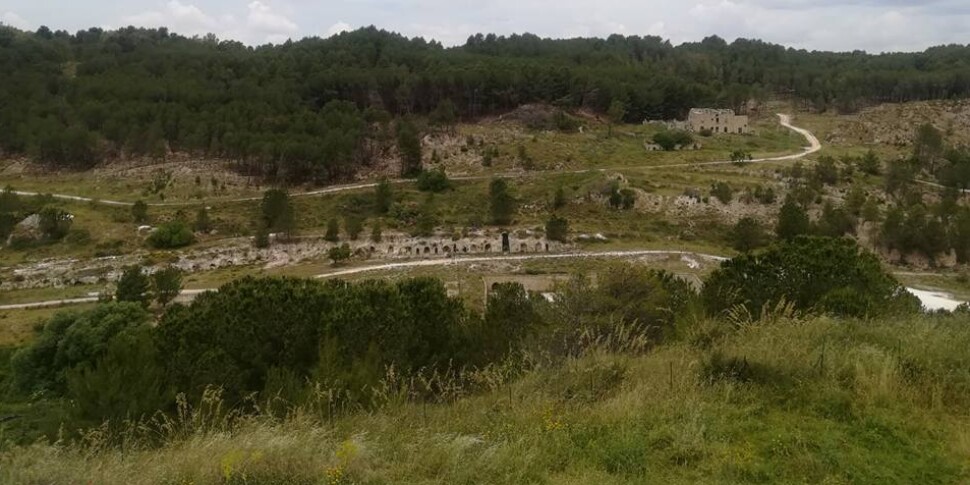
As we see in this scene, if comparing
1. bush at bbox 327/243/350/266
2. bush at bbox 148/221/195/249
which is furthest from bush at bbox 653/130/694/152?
bush at bbox 148/221/195/249

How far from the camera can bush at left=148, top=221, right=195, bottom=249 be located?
46906 mm

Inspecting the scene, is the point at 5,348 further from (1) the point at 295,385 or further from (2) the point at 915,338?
(2) the point at 915,338

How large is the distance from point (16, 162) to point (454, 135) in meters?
42.2

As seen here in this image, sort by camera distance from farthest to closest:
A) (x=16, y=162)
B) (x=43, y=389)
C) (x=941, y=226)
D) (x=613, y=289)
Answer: (x=16, y=162)
(x=941, y=226)
(x=43, y=389)
(x=613, y=289)

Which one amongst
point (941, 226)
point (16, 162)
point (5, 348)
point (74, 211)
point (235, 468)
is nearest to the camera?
point (235, 468)

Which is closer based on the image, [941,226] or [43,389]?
[43,389]

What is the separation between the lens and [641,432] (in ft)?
20.5

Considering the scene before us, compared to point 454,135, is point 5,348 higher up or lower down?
lower down

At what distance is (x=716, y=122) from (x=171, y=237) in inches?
2194

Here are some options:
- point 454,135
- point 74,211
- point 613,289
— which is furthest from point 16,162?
point 613,289

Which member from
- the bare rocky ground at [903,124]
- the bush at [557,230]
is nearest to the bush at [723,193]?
the bush at [557,230]

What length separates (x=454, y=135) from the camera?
224ft

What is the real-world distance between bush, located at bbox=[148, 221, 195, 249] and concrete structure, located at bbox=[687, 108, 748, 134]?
52.2 meters

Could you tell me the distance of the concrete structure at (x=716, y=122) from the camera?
75.8 m
